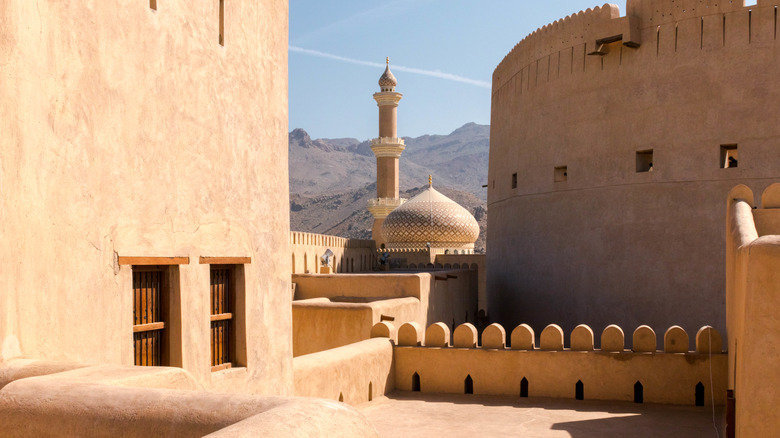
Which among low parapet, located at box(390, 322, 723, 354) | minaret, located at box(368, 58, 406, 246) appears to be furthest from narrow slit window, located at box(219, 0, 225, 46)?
minaret, located at box(368, 58, 406, 246)

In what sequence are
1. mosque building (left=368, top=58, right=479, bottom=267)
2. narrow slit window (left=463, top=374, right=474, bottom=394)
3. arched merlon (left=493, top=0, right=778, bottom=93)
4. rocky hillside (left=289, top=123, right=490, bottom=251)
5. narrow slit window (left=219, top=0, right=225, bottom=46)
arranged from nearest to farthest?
narrow slit window (left=219, top=0, right=225, bottom=46), narrow slit window (left=463, top=374, right=474, bottom=394), arched merlon (left=493, top=0, right=778, bottom=93), mosque building (left=368, top=58, right=479, bottom=267), rocky hillside (left=289, top=123, right=490, bottom=251)

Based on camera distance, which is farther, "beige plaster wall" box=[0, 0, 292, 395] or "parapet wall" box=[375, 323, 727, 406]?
"parapet wall" box=[375, 323, 727, 406]

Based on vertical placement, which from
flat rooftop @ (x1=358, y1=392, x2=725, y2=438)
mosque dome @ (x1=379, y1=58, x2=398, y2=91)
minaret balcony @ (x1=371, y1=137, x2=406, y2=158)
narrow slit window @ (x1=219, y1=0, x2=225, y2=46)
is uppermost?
mosque dome @ (x1=379, y1=58, x2=398, y2=91)

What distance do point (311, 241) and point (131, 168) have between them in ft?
38.0

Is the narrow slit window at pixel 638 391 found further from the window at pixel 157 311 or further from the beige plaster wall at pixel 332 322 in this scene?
the window at pixel 157 311

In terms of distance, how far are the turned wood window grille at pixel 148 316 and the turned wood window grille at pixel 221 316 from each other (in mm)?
636

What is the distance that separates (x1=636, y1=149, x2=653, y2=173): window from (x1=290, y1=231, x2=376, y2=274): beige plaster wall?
6438 mm

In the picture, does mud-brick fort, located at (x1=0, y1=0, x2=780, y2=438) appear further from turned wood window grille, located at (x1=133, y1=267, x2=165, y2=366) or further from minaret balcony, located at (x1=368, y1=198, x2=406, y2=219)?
minaret balcony, located at (x1=368, y1=198, x2=406, y2=219)

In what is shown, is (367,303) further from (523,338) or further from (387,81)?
(387,81)

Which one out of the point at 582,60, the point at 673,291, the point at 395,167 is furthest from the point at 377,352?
the point at 395,167

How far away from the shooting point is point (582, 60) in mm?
14953

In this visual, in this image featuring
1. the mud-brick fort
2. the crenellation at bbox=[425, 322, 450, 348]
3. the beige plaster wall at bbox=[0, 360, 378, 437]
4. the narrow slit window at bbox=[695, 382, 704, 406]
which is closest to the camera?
the beige plaster wall at bbox=[0, 360, 378, 437]

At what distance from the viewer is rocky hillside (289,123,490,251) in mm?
78250

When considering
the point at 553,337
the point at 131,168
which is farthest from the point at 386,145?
the point at 131,168
